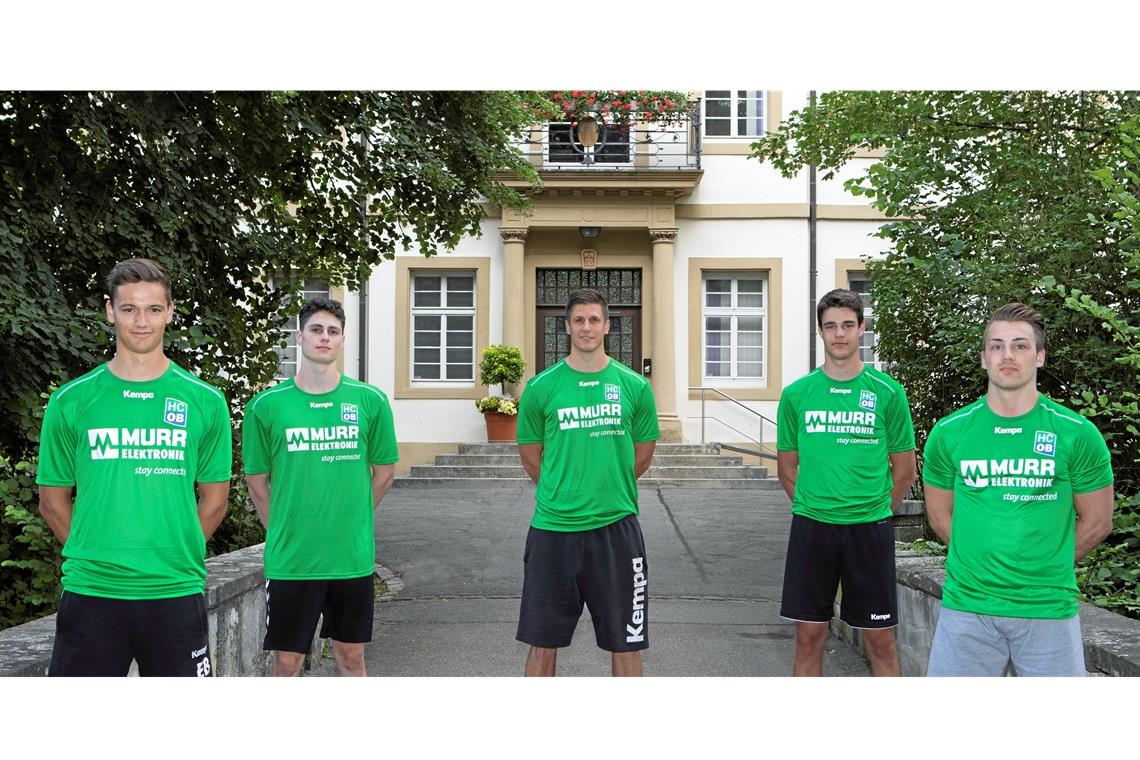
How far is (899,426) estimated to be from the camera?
5.26 meters

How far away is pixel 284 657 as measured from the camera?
4.89 m

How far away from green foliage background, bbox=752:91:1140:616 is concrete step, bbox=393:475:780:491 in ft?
25.0

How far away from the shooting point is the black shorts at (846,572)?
521cm

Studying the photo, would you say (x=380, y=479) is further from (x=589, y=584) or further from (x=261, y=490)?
(x=589, y=584)

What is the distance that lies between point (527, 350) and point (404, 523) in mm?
7631

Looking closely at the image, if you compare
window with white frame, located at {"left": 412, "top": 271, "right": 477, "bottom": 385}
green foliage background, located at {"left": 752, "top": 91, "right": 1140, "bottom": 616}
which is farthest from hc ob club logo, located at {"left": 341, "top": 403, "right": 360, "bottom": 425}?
window with white frame, located at {"left": 412, "top": 271, "right": 477, "bottom": 385}

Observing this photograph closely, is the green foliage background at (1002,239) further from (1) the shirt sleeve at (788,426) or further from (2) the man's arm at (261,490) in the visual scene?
(2) the man's arm at (261,490)

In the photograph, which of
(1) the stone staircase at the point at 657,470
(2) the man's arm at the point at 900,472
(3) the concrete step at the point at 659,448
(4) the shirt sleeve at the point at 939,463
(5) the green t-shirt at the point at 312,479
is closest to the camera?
(4) the shirt sleeve at the point at 939,463

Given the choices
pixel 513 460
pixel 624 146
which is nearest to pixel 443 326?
pixel 513 460

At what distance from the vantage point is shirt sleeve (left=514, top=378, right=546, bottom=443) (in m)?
5.05

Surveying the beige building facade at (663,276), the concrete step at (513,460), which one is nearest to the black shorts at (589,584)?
the concrete step at (513,460)

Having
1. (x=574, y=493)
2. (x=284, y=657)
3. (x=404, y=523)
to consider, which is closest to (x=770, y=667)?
(x=574, y=493)

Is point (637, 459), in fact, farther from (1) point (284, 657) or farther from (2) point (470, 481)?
(2) point (470, 481)

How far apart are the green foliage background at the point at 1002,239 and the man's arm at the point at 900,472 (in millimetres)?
1018
